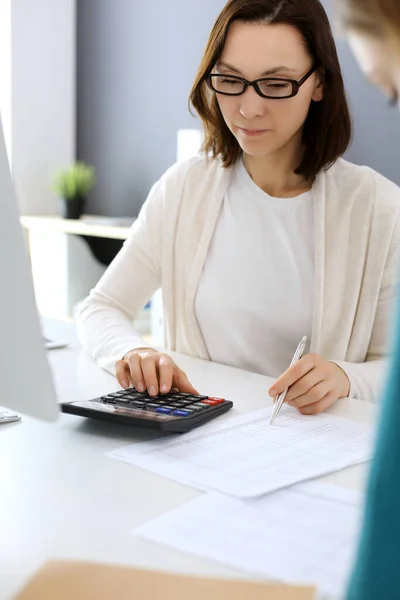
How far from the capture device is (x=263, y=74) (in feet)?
4.93

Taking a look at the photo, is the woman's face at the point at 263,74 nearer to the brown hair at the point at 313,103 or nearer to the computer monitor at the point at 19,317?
the brown hair at the point at 313,103

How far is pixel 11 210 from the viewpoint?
69cm

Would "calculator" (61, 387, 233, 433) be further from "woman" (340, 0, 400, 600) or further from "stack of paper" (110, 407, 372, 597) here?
"woman" (340, 0, 400, 600)

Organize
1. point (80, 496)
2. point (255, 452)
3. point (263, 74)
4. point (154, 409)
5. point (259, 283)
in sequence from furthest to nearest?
point (259, 283), point (263, 74), point (154, 409), point (255, 452), point (80, 496)

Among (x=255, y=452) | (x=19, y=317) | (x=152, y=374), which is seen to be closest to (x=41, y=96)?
(x=152, y=374)

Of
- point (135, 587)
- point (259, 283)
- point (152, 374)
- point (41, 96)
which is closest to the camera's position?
point (135, 587)

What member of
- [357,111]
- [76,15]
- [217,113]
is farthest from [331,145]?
[76,15]

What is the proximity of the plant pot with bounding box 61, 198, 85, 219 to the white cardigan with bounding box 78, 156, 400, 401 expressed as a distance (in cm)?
210

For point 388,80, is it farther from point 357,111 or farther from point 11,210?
point 357,111

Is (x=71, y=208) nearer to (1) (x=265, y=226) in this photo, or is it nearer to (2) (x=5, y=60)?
(2) (x=5, y=60)

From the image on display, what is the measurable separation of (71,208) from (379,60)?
3.31 metres

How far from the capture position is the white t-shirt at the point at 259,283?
1602mm

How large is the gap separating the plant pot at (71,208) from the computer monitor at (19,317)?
10.2 feet

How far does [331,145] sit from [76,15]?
2.85 m
